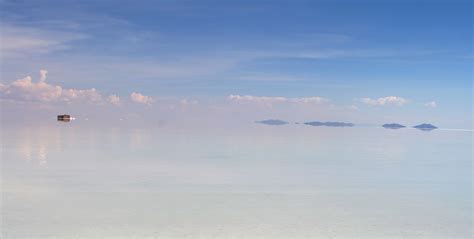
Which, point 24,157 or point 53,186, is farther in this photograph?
point 24,157

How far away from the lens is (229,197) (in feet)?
60.4

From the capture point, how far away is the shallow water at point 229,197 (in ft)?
45.4

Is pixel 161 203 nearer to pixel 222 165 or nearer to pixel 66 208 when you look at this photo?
pixel 66 208

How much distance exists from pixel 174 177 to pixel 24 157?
37.3 ft

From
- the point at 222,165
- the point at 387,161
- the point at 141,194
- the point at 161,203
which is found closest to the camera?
the point at 161,203

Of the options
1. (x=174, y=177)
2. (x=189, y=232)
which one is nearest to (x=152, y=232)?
(x=189, y=232)

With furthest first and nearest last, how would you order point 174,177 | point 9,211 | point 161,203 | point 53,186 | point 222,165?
point 222,165 → point 174,177 → point 53,186 → point 161,203 → point 9,211

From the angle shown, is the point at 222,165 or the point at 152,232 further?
the point at 222,165

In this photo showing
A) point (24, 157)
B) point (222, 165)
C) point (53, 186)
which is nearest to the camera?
point (53, 186)

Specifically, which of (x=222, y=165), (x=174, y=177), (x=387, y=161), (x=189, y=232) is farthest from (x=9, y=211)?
(x=387, y=161)

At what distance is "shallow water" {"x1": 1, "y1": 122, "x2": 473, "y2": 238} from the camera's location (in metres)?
13.8

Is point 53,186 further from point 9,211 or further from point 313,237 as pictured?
point 313,237

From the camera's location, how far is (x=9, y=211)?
600 inches

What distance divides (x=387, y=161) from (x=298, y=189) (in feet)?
44.2
